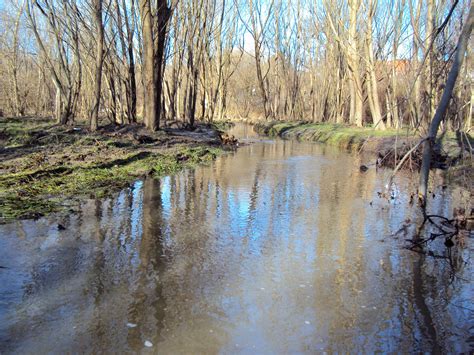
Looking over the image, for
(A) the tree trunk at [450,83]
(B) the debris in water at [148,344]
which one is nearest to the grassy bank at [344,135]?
(A) the tree trunk at [450,83]

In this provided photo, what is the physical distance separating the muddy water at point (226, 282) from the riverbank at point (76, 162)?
0.61 metres

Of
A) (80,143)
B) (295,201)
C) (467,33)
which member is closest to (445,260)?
(467,33)

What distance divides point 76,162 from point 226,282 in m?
6.15

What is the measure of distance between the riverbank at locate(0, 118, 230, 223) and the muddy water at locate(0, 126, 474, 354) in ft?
2.01

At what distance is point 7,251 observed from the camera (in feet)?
14.3

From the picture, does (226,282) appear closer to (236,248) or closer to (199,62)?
(236,248)

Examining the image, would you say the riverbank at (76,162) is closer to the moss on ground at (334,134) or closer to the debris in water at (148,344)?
the debris in water at (148,344)

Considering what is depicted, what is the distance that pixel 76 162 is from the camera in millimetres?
8984

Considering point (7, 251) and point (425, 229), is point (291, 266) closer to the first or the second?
point (425, 229)

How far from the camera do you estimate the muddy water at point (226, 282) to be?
9.82ft

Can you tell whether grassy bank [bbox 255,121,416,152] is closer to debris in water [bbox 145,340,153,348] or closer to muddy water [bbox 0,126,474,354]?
muddy water [bbox 0,126,474,354]

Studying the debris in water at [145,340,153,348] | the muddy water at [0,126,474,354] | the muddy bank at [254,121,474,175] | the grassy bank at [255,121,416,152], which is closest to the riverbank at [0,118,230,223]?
the muddy water at [0,126,474,354]

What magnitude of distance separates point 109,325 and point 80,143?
29.2 ft

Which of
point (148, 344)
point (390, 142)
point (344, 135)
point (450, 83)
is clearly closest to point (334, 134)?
point (344, 135)
